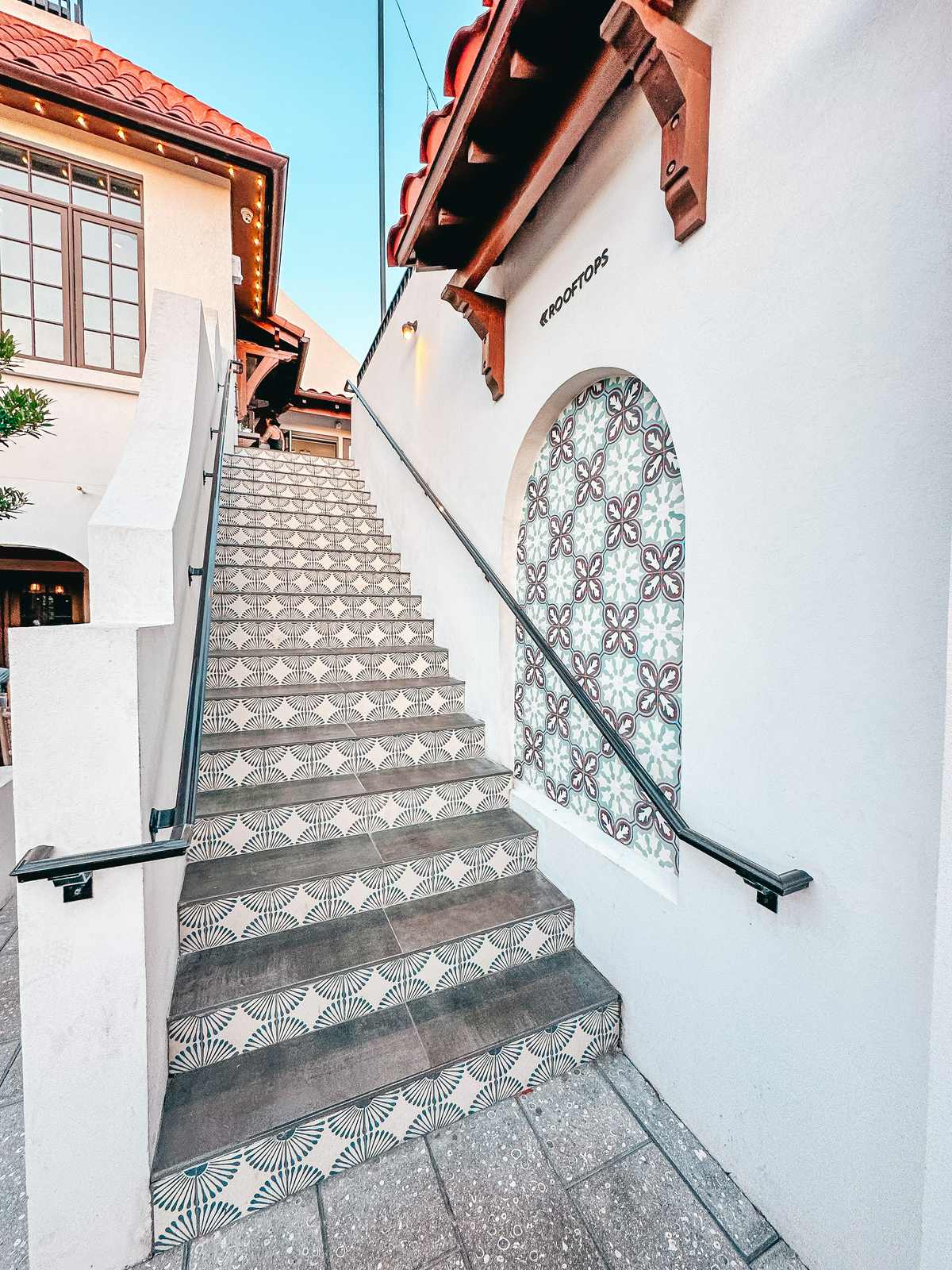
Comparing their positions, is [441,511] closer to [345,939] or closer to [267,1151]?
[345,939]

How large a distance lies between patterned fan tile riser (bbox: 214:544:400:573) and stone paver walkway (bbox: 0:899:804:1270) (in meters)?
2.66

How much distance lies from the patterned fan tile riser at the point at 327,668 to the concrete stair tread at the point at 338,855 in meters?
0.98

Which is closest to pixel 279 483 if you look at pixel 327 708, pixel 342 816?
pixel 327 708

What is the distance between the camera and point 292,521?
13.6ft

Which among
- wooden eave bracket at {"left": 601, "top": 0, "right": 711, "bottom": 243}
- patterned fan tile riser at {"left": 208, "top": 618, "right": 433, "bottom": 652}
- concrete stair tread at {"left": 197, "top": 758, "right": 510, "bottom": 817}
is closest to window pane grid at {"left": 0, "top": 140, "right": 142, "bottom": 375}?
patterned fan tile riser at {"left": 208, "top": 618, "right": 433, "bottom": 652}

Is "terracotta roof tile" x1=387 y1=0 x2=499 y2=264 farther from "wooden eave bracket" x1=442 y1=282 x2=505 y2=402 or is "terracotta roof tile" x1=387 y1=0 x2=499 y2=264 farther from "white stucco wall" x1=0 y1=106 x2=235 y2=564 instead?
"white stucco wall" x1=0 y1=106 x2=235 y2=564

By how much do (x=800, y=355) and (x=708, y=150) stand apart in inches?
27.7

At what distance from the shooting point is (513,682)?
2641 mm

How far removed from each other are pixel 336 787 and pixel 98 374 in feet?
17.0

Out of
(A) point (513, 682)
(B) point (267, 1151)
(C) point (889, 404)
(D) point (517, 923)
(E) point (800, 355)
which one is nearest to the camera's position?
(C) point (889, 404)

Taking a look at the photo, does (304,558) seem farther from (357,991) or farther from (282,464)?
(357,991)

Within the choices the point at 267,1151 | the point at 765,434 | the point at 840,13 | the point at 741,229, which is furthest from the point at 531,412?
the point at 267,1151

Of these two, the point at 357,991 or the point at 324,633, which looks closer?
the point at 357,991

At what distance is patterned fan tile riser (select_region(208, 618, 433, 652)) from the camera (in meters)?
2.99
